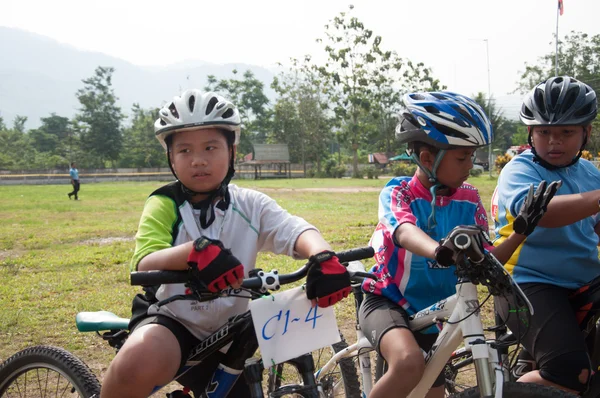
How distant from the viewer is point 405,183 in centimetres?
323

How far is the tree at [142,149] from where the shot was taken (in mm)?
81938

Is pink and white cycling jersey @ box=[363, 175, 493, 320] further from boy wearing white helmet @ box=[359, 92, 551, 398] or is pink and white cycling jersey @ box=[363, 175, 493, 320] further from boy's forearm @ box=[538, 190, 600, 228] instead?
boy's forearm @ box=[538, 190, 600, 228]

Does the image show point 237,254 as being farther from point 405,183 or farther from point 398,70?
point 398,70

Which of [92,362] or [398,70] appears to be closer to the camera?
[92,362]

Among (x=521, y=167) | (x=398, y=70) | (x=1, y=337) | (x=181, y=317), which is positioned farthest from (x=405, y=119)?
(x=398, y=70)

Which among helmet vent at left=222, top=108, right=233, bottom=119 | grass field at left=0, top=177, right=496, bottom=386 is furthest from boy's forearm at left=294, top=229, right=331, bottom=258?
grass field at left=0, top=177, right=496, bottom=386

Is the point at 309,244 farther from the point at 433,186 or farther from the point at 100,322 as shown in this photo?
the point at 100,322

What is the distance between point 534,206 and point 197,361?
5.27 feet

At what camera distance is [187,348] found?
8.91ft

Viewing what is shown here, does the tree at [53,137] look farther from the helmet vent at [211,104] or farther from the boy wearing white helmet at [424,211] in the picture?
the boy wearing white helmet at [424,211]

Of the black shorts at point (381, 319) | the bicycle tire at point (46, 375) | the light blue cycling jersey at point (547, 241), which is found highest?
the light blue cycling jersey at point (547, 241)

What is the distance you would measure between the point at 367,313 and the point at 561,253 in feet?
3.71

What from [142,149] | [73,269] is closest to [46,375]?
[73,269]

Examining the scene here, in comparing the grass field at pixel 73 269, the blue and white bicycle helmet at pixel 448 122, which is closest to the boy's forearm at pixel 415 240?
the blue and white bicycle helmet at pixel 448 122
